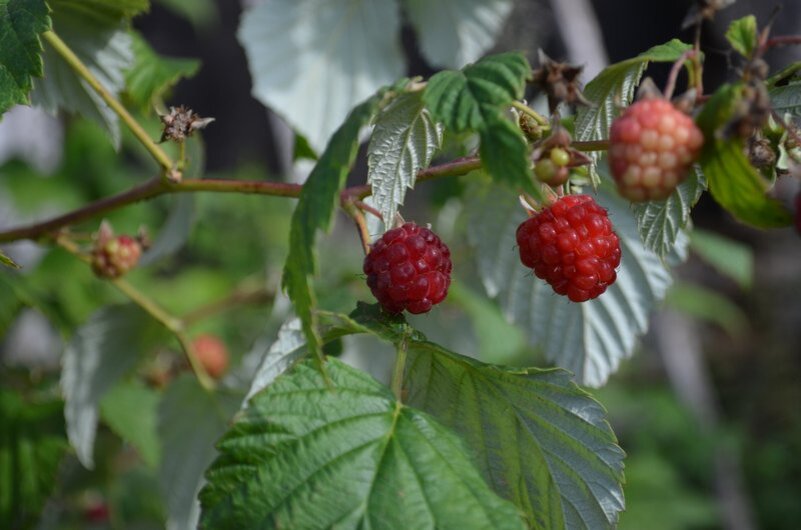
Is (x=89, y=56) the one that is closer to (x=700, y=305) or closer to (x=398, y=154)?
(x=398, y=154)

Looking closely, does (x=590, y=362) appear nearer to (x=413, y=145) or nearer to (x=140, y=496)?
(x=413, y=145)

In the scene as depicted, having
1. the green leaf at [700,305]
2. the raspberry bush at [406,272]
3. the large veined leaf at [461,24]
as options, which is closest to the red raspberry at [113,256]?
the raspberry bush at [406,272]

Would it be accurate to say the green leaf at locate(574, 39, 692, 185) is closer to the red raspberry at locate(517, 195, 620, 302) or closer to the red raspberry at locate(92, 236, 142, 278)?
the red raspberry at locate(517, 195, 620, 302)

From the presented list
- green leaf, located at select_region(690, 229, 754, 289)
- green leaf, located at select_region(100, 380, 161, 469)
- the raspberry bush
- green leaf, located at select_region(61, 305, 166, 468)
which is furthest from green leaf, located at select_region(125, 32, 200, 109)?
green leaf, located at select_region(690, 229, 754, 289)

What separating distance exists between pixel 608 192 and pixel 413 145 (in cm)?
38

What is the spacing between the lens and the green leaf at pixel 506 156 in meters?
0.50

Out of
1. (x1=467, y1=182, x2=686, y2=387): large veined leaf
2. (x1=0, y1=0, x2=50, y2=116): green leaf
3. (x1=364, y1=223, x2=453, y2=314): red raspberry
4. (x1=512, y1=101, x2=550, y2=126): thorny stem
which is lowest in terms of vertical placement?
(x1=467, y1=182, x2=686, y2=387): large veined leaf

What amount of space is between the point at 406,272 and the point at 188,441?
1.54ft

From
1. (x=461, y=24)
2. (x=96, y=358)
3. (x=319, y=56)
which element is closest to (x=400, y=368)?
(x=96, y=358)

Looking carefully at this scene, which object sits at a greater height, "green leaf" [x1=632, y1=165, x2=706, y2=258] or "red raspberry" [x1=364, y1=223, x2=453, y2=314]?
"red raspberry" [x1=364, y1=223, x2=453, y2=314]

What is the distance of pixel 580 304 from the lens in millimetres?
971

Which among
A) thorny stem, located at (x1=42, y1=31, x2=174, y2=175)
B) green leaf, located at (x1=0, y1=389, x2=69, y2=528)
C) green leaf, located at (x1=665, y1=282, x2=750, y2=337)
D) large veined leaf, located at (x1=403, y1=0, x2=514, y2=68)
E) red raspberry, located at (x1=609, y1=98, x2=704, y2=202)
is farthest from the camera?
green leaf, located at (x1=665, y1=282, x2=750, y2=337)

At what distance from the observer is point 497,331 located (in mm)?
1451

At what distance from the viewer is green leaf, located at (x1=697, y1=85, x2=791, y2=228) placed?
49cm
